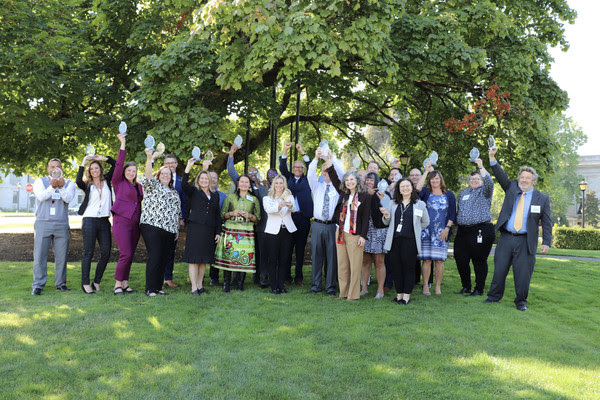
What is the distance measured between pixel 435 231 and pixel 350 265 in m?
1.52

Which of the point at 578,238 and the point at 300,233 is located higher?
the point at 300,233

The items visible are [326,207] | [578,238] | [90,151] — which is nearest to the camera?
[90,151]

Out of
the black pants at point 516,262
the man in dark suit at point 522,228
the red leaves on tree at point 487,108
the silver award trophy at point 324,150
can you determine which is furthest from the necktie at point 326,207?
the red leaves on tree at point 487,108

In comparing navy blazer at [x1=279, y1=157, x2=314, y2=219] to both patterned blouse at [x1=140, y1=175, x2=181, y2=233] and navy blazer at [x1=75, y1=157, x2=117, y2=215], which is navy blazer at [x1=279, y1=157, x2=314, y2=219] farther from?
navy blazer at [x1=75, y1=157, x2=117, y2=215]

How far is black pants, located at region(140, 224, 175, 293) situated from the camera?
21.7 feet

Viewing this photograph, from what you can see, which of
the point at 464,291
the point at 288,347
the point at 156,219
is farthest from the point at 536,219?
the point at 156,219

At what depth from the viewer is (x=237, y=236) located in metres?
7.16

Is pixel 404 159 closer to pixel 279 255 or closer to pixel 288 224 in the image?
pixel 288 224

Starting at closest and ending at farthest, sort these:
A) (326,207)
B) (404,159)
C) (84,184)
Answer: (84,184)
(326,207)
(404,159)

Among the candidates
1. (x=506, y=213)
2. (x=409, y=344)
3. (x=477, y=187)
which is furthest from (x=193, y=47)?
(x=409, y=344)

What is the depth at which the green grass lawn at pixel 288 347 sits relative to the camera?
3.58 metres

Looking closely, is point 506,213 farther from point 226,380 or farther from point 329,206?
point 226,380

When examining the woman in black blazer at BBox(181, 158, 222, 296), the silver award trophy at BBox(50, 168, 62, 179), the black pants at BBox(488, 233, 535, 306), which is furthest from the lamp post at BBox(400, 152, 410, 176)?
the silver award trophy at BBox(50, 168, 62, 179)

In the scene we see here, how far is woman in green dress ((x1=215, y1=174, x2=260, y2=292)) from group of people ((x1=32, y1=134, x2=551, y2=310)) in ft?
0.05
